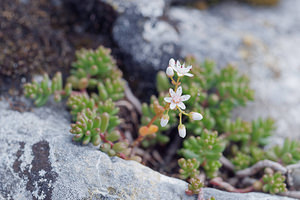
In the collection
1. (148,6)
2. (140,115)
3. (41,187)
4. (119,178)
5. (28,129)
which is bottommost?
(41,187)

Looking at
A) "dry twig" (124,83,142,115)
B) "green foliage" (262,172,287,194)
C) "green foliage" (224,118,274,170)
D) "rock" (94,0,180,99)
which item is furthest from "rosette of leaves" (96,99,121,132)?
"green foliage" (262,172,287,194)

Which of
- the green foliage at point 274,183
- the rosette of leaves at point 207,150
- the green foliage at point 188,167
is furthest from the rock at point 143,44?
the green foliage at point 274,183

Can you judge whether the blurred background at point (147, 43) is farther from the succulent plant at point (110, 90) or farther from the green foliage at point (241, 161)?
the green foliage at point (241, 161)

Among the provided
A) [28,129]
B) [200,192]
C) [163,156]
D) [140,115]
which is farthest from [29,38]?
[200,192]

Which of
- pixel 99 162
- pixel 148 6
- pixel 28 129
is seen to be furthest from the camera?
pixel 148 6

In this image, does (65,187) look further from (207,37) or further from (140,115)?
(207,37)

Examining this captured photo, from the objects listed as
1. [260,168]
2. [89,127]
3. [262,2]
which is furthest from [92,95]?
[262,2]
